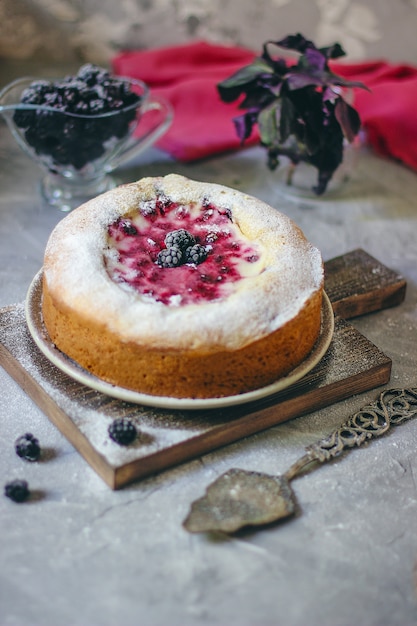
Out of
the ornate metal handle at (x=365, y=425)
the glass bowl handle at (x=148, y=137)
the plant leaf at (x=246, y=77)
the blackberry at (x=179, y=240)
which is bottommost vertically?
the ornate metal handle at (x=365, y=425)

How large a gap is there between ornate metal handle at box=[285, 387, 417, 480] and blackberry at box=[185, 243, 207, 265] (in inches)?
18.8

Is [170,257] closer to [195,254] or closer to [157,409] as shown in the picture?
[195,254]

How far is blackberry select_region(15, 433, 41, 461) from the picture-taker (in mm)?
1597

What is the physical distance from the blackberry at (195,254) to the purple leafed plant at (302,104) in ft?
2.75

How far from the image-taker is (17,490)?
1.52 meters

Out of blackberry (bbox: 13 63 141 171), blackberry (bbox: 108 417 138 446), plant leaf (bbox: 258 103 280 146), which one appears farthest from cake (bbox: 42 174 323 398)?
plant leaf (bbox: 258 103 280 146)

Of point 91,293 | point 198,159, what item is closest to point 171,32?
point 198,159

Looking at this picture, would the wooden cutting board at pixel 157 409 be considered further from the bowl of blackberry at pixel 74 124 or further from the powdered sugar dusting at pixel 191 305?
the bowl of blackberry at pixel 74 124

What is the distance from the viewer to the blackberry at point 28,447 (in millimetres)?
1597

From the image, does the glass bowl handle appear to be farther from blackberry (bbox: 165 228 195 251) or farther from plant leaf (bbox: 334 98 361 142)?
blackberry (bbox: 165 228 195 251)

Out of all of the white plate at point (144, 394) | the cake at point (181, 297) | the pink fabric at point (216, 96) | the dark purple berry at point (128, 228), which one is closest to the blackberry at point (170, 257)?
the cake at point (181, 297)

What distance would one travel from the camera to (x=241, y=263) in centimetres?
178

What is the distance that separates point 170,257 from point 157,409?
340mm

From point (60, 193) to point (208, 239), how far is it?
909 millimetres
